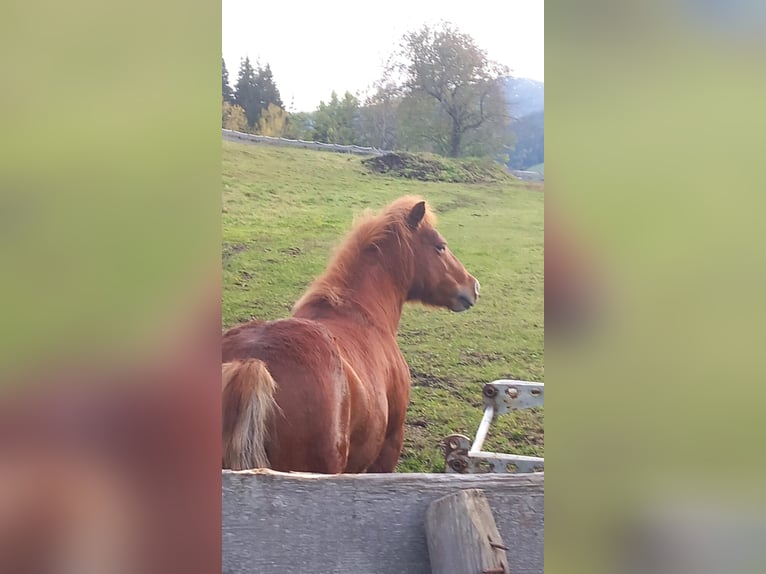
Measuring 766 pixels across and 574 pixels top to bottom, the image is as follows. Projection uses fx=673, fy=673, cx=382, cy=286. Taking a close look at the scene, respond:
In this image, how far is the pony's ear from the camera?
2010 millimetres

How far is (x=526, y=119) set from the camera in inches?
75.8

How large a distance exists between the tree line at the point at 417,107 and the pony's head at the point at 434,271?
208 millimetres

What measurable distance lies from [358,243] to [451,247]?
28 cm

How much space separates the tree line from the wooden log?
3.27 feet

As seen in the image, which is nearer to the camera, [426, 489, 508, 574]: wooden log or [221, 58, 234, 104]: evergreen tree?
[426, 489, 508, 574]: wooden log

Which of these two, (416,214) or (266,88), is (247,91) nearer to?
(266,88)

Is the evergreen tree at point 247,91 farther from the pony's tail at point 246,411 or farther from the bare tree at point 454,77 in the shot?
the pony's tail at point 246,411

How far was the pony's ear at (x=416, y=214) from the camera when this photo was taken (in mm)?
2010

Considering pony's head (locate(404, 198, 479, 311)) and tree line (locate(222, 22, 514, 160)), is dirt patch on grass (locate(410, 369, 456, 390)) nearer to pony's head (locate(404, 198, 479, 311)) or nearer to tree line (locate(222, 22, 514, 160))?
pony's head (locate(404, 198, 479, 311))

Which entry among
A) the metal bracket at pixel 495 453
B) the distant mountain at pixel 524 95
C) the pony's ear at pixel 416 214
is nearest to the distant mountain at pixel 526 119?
the distant mountain at pixel 524 95

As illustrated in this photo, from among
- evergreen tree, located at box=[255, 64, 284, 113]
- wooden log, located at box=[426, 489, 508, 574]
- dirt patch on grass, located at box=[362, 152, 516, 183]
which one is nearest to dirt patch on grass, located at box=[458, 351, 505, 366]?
wooden log, located at box=[426, 489, 508, 574]
